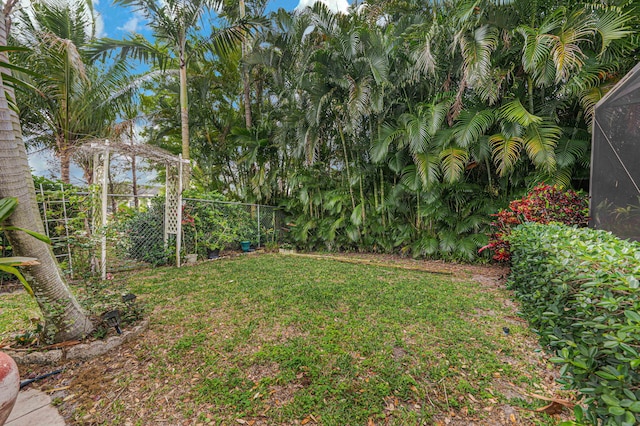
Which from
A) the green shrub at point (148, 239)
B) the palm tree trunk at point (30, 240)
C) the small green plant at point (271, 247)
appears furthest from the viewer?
the small green plant at point (271, 247)

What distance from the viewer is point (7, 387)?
1.07m

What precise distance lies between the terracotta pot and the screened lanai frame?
14.3ft

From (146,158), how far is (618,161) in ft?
22.7

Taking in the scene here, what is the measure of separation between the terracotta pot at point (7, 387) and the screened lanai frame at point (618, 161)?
4.36 meters

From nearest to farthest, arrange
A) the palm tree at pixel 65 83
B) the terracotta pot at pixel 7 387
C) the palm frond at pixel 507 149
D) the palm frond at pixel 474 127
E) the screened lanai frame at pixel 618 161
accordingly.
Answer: the terracotta pot at pixel 7 387 < the screened lanai frame at pixel 618 161 < the palm frond at pixel 507 149 < the palm frond at pixel 474 127 < the palm tree at pixel 65 83

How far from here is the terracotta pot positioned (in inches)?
41.7

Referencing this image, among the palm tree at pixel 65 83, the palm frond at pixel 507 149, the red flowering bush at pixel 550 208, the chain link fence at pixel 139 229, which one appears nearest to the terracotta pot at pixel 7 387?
the chain link fence at pixel 139 229

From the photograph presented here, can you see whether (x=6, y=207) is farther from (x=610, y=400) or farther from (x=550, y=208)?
(x=550, y=208)

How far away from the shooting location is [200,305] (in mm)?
3127

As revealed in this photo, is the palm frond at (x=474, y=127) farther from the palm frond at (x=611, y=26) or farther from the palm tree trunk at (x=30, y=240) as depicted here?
the palm tree trunk at (x=30, y=240)

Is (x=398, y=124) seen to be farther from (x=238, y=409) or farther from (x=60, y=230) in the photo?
(x=60, y=230)

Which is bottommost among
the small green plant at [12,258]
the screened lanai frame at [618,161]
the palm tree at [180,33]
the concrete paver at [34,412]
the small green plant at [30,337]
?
the concrete paver at [34,412]

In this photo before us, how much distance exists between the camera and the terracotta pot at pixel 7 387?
3.48 feet

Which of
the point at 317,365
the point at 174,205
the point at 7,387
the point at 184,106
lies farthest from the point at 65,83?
the point at 317,365
